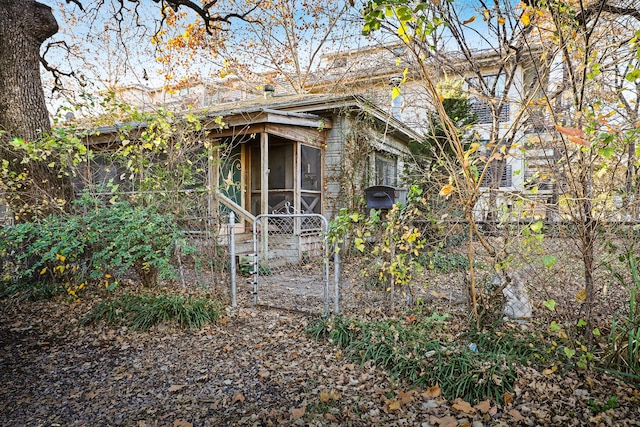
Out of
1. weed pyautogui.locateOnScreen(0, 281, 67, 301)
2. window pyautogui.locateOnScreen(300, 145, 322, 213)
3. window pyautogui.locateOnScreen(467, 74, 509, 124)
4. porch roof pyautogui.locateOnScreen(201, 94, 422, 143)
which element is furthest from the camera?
window pyautogui.locateOnScreen(300, 145, 322, 213)

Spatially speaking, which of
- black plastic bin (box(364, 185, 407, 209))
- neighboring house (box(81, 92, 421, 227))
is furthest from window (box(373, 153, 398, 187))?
black plastic bin (box(364, 185, 407, 209))

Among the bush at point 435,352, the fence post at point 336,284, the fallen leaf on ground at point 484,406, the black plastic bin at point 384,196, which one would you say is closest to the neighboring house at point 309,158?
the black plastic bin at point 384,196

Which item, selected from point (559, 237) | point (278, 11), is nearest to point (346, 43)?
point (278, 11)

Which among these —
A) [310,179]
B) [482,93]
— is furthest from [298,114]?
[482,93]

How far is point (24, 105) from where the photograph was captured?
5.66m

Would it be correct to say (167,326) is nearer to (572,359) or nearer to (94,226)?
(94,226)

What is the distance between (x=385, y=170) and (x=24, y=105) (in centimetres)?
860

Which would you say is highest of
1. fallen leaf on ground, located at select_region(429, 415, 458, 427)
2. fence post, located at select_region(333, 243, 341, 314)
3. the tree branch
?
the tree branch

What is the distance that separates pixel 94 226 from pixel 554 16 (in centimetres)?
504

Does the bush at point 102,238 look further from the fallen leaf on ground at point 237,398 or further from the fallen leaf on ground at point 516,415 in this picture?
the fallen leaf on ground at point 516,415

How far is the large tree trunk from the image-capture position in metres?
5.46

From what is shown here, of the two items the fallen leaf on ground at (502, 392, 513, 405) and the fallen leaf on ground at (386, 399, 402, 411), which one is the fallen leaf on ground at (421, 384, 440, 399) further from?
the fallen leaf on ground at (502, 392, 513, 405)

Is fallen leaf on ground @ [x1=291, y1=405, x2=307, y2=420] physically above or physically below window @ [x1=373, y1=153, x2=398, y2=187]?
below

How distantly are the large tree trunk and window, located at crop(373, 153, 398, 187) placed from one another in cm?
713
